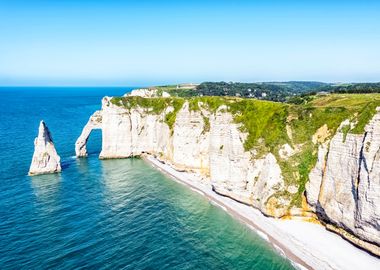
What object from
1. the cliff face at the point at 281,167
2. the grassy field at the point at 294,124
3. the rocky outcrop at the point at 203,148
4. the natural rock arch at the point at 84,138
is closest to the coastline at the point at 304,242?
the cliff face at the point at 281,167

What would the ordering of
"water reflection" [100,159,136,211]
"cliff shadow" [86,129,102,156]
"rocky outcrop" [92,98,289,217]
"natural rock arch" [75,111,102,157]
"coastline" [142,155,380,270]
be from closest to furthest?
1. "coastline" [142,155,380,270]
2. "rocky outcrop" [92,98,289,217]
3. "water reflection" [100,159,136,211]
4. "natural rock arch" [75,111,102,157]
5. "cliff shadow" [86,129,102,156]

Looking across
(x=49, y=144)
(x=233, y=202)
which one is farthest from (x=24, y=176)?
(x=233, y=202)

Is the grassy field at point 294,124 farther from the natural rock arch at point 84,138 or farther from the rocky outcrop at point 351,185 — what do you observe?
the natural rock arch at point 84,138

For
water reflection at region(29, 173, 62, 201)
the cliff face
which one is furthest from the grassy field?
water reflection at region(29, 173, 62, 201)

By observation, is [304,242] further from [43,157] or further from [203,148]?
[43,157]

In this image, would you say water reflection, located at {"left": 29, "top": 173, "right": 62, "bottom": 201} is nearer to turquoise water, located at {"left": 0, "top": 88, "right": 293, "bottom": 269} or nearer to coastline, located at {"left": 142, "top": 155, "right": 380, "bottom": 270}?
turquoise water, located at {"left": 0, "top": 88, "right": 293, "bottom": 269}

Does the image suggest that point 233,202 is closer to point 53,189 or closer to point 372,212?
point 372,212
